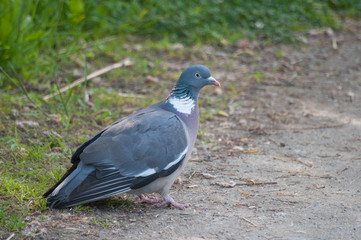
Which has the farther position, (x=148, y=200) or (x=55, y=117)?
(x=55, y=117)

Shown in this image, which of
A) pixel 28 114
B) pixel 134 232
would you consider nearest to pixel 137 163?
pixel 134 232

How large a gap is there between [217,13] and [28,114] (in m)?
3.75

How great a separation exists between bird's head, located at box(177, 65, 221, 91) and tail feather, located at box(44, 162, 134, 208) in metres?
1.03

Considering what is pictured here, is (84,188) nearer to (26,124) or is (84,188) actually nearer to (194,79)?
(194,79)

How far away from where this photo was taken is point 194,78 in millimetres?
4152

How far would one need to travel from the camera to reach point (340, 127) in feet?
17.0

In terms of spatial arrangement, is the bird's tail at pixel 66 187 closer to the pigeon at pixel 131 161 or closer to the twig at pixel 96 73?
the pigeon at pixel 131 161

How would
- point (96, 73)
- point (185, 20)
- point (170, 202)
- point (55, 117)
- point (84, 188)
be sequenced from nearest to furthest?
point (84, 188) → point (170, 202) → point (55, 117) → point (96, 73) → point (185, 20)

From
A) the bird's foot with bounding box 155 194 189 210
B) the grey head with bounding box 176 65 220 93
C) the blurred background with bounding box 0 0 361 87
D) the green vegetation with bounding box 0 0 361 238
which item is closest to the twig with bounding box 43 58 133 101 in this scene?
the green vegetation with bounding box 0 0 361 238

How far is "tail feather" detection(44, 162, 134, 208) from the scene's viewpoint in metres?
3.39

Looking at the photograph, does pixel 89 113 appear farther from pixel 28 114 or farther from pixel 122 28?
pixel 122 28

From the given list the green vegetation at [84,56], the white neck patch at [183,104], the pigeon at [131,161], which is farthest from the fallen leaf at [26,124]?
the white neck patch at [183,104]

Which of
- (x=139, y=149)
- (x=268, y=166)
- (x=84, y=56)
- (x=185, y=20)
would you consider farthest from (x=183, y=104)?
(x=185, y=20)

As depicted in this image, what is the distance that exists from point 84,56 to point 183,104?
260cm
